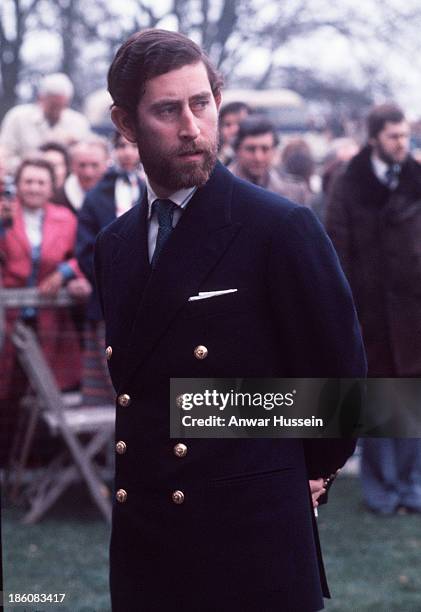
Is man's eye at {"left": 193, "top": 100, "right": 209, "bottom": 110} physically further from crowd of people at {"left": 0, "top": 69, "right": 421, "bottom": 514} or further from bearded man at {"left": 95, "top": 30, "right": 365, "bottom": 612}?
crowd of people at {"left": 0, "top": 69, "right": 421, "bottom": 514}

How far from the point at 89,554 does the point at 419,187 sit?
75.6 inches

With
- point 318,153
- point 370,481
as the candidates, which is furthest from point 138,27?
point 318,153

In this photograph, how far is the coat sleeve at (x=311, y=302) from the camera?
6.72 feet

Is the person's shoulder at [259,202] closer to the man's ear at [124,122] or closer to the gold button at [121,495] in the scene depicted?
the man's ear at [124,122]

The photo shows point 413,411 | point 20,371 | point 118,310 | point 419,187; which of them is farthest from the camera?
point 20,371

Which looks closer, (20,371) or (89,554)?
(89,554)

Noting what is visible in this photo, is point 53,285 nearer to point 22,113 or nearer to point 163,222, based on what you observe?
point 22,113

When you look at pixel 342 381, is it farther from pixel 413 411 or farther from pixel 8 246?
pixel 8 246

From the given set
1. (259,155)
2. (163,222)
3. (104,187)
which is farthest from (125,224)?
(104,187)

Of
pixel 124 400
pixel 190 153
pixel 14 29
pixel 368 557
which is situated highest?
pixel 14 29

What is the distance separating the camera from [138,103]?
215 centimetres

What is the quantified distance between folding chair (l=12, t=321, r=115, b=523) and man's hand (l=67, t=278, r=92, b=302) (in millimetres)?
239

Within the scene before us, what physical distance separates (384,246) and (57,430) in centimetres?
150

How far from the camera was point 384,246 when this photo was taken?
4891 mm
